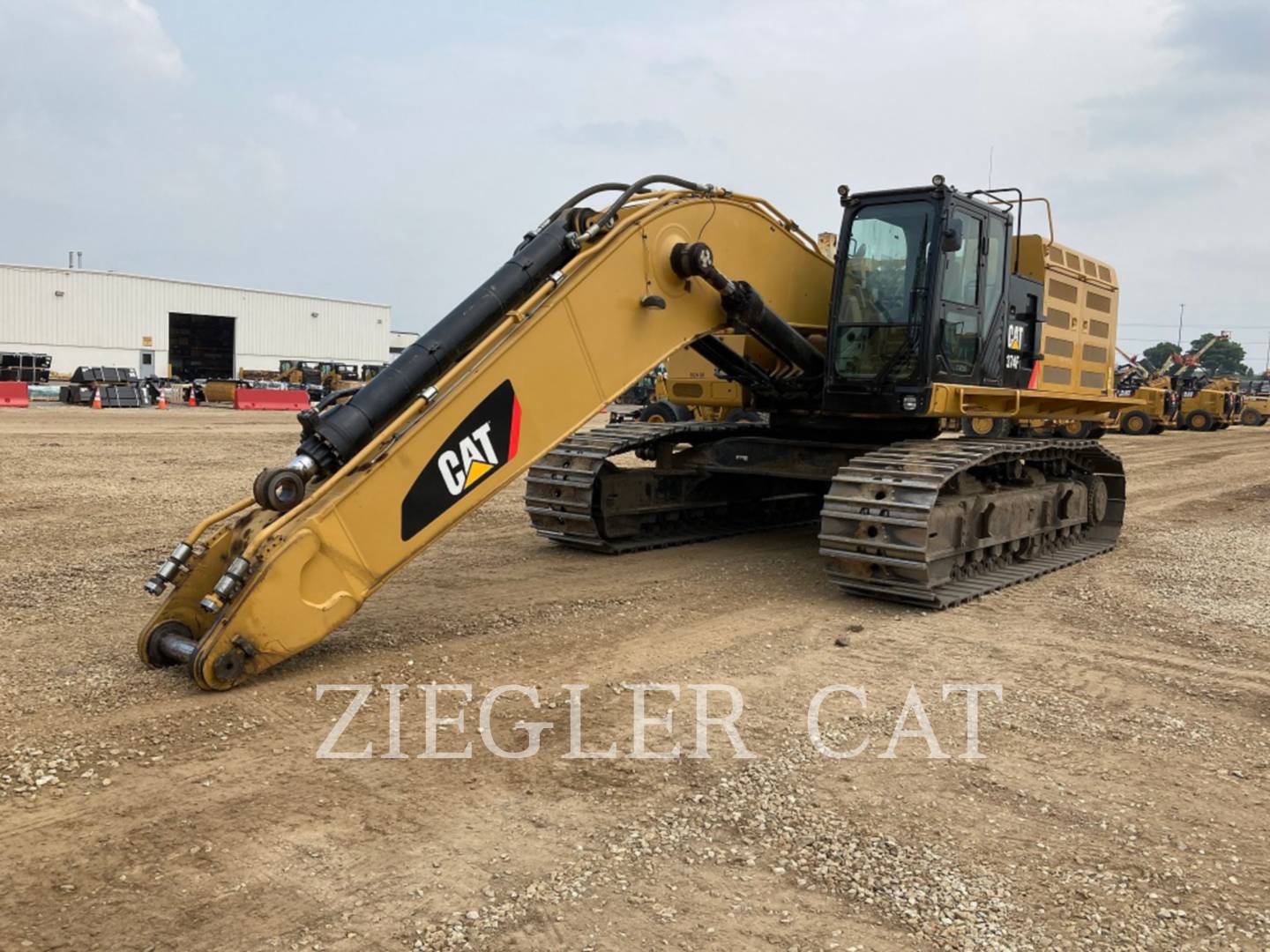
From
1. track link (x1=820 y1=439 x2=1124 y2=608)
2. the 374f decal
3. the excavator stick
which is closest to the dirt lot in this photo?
track link (x1=820 y1=439 x2=1124 y2=608)

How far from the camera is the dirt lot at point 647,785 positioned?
121 inches

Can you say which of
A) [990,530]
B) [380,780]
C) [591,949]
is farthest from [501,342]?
[990,530]

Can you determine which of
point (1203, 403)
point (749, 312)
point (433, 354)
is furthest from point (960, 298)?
point (1203, 403)

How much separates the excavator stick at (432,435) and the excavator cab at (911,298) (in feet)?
6.16

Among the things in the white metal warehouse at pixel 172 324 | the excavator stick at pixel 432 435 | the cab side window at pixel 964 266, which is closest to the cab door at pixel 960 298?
the cab side window at pixel 964 266

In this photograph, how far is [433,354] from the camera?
5.41 m

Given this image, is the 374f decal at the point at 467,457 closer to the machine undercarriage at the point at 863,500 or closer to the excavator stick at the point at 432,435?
the excavator stick at the point at 432,435

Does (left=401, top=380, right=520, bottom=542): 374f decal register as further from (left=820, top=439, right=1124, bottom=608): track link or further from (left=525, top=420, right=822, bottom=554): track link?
(left=525, top=420, right=822, bottom=554): track link

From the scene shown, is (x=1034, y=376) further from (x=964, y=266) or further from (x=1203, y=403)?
(x=1203, y=403)

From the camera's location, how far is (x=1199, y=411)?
116ft

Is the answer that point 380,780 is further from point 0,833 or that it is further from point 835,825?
point 835,825

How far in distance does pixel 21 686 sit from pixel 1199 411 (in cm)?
3844

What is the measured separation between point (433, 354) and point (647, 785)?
8.58ft

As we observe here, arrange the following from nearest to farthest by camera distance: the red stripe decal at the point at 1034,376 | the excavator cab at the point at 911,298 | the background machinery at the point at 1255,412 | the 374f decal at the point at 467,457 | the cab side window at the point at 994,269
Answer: the 374f decal at the point at 467,457 < the excavator cab at the point at 911,298 < the cab side window at the point at 994,269 < the red stripe decal at the point at 1034,376 < the background machinery at the point at 1255,412
